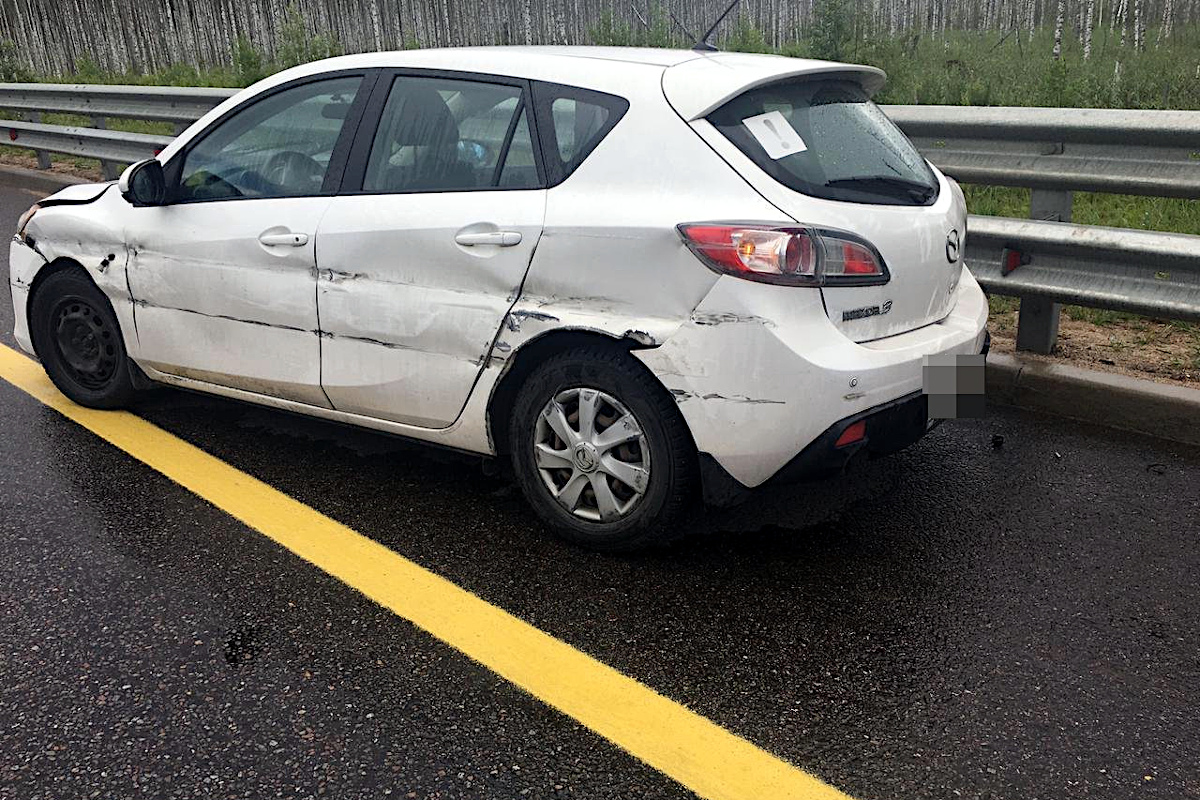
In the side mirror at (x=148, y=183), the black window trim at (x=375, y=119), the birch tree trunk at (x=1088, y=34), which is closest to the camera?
the black window trim at (x=375, y=119)

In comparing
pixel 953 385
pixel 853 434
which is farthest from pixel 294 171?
pixel 953 385

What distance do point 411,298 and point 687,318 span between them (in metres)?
0.96

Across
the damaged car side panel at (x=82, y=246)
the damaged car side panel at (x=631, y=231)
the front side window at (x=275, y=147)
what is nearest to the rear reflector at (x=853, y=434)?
the damaged car side panel at (x=631, y=231)

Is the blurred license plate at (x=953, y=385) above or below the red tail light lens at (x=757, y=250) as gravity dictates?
below

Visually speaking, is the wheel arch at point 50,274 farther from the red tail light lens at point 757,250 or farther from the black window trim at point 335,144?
the red tail light lens at point 757,250

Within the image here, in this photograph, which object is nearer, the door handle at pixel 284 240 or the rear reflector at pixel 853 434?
the rear reflector at pixel 853 434

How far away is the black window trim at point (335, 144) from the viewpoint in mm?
3729

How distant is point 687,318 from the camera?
9.85 feet

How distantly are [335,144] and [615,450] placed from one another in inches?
57.9

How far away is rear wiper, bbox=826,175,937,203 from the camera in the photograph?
3.19 m

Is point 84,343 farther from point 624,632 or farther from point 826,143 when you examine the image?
point 826,143

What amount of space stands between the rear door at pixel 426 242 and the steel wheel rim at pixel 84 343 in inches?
50.8

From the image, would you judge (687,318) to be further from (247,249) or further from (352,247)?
(247,249)

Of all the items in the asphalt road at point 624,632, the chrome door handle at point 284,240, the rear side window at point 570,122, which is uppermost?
the rear side window at point 570,122
